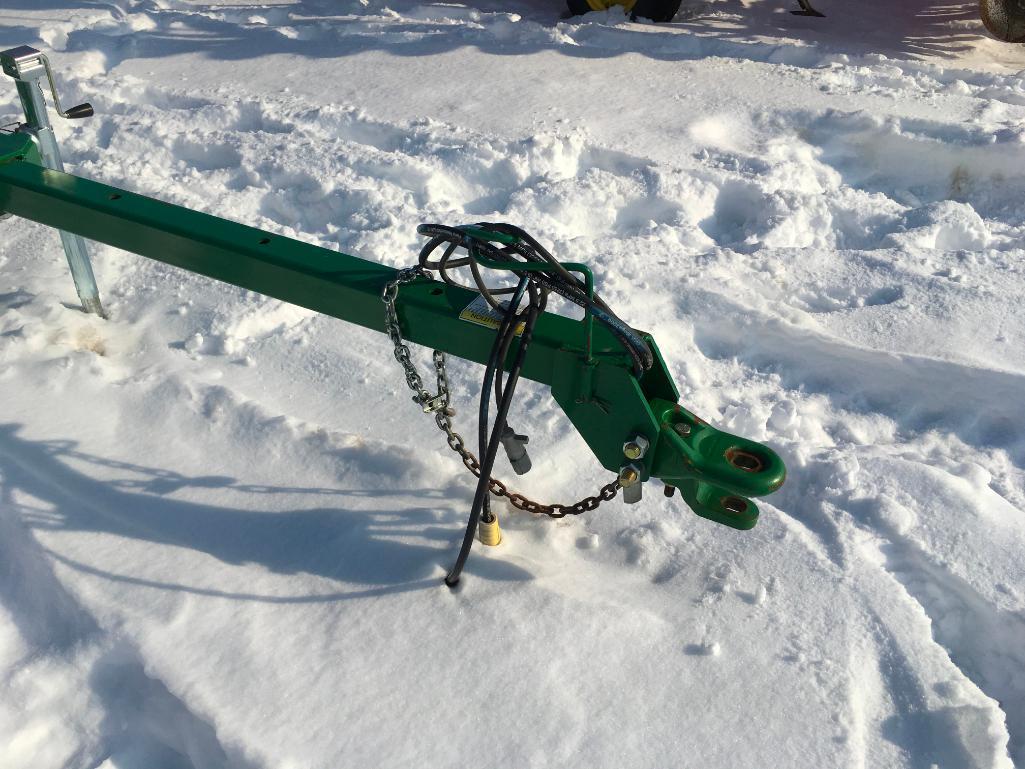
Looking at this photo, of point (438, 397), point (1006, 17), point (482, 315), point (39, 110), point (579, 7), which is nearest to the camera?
point (482, 315)

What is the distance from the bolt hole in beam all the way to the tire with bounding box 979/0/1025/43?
16.2 feet

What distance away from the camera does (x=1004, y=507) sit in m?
2.65

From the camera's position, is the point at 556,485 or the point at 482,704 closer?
the point at 482,704

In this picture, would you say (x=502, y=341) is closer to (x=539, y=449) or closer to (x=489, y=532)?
(x=489, y=532)

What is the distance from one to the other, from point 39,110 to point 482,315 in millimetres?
1943

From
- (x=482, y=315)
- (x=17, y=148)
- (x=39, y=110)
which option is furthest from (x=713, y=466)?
(x=39, y=110)

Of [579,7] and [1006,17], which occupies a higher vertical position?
[1006,17]

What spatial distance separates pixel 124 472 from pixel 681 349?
1873 millimetres

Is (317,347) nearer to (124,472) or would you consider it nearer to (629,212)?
(124,472)

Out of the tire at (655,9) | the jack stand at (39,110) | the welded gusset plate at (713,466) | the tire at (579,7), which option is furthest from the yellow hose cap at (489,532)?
the tire at (579,7)

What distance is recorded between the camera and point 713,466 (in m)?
1.97

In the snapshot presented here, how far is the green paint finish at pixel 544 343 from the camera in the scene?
2.01m

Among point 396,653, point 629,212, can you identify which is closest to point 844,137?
point 629,212

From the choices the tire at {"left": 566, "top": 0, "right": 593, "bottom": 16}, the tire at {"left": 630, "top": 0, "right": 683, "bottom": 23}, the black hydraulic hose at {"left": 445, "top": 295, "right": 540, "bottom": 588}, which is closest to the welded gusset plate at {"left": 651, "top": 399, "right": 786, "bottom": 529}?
the black hydraulic hose at {"left": 445, "top": 295, "right": 540, "bottom": 588}
